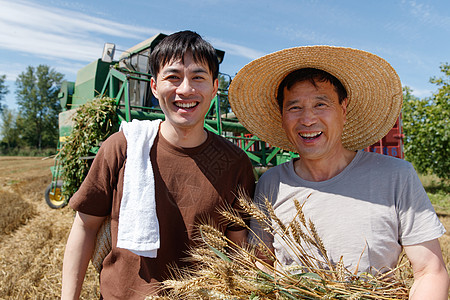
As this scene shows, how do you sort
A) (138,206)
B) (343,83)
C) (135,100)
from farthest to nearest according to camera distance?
1. (135,100)
2. (343,83)
3. (138,206)

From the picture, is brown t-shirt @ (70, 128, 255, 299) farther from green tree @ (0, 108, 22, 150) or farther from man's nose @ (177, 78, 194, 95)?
green tree @ (0, 108, 22, 150)

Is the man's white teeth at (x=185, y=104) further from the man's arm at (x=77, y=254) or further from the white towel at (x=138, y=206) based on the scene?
the man's arm at (x=77, y=254)

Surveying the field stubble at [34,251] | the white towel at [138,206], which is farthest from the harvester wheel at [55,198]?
the white towel at [138,206]

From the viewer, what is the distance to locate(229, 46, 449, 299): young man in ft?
4.50

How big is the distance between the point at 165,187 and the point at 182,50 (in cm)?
66

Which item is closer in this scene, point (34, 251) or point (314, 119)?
point (314, 119)

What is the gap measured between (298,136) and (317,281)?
754 mm

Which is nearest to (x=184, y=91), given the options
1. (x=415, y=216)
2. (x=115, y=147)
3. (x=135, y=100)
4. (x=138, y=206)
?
(x=115, y=147)

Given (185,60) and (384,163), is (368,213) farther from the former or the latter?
(185,60)

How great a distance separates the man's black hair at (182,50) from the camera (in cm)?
164

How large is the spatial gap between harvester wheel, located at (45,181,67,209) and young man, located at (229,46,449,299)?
6961mm

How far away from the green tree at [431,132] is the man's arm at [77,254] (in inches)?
478

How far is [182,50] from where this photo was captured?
1.64m

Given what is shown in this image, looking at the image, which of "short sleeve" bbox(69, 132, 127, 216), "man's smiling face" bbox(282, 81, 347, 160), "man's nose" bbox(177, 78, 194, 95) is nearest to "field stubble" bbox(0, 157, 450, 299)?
"short sleeve" bbox(69, 132, 127, 216)
